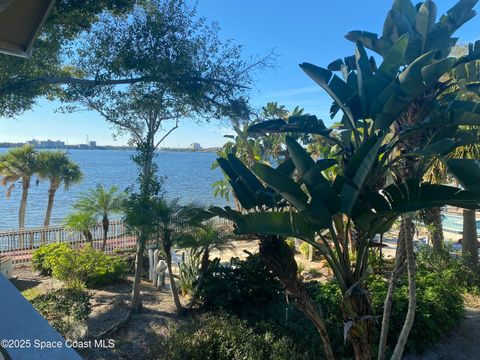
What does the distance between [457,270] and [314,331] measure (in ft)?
17.2

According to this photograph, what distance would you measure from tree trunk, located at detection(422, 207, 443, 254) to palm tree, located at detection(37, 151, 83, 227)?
854 inches

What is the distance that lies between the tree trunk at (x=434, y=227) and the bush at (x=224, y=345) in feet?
18.4

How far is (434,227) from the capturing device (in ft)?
30.0

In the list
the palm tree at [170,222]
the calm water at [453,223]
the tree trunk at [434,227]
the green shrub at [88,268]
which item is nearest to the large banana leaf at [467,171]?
the palm tree at [170,222]

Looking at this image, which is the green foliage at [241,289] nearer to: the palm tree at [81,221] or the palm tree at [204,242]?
the palm tree at [204,242]

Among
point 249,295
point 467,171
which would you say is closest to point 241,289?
point 249,295

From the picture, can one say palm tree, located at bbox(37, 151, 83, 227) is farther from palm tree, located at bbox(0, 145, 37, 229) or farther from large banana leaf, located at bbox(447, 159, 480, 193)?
large banana leaf, located at bbox(447, 159, 480, 193)

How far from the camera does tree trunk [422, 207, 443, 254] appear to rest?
29.7 ft

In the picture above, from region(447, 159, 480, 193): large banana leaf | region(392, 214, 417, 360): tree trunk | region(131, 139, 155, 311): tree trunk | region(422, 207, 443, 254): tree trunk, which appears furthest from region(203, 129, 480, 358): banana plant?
region(422, 207, 443, 254): tree trunk

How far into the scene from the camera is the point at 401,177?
3838mm

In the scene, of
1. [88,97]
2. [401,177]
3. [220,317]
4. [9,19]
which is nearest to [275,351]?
[220,317]

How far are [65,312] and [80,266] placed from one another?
257 centimetres

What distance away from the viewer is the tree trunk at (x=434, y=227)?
9047 millimetres

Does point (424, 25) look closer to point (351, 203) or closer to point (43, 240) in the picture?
point (351, 203)
